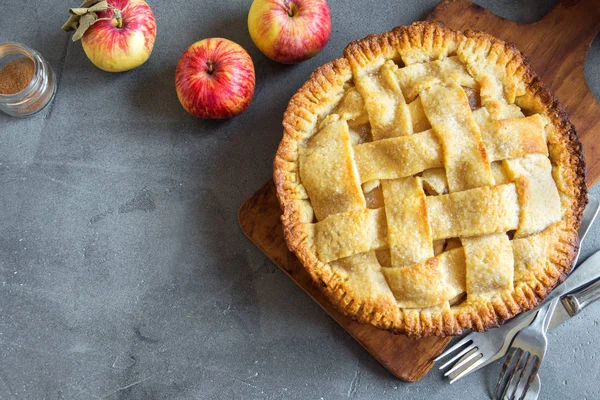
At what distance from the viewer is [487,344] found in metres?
1.72

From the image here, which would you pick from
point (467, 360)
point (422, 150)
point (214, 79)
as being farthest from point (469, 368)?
point (214, 79)

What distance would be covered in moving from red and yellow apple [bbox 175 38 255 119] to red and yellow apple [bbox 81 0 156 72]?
0.54 feet

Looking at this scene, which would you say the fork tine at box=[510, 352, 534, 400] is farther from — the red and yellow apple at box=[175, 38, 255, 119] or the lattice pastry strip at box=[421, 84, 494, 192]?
the red and yellow apple at box=[175, 38, 255, 119]

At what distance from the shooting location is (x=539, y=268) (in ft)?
5.05

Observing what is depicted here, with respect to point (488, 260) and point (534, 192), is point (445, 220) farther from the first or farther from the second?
point (534, 192)

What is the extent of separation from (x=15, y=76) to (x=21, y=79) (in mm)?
27

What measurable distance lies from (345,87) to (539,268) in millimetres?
738

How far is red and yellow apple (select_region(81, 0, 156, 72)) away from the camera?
5.70 feet

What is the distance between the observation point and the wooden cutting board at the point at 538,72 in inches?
67.7

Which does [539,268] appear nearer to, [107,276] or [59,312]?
[107,276]

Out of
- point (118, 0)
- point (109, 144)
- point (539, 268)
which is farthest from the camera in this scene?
point (109, 144)

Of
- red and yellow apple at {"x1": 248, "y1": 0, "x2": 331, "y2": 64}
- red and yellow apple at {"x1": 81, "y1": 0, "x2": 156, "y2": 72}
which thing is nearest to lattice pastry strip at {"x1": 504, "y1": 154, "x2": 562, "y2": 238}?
red and yellow apple at {"x1": 248, "y1": 0, "x2": 331, "y2": 64}

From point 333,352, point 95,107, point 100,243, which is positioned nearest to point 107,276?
point 100,243

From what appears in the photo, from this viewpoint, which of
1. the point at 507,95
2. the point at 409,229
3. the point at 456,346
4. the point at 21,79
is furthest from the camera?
the point at 21,79
